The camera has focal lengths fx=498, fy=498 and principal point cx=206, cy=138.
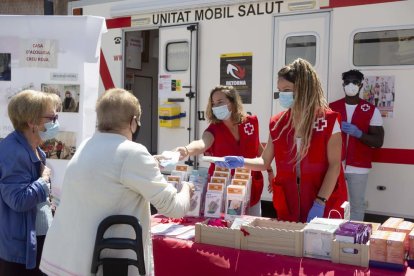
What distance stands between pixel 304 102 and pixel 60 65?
79.6 inches

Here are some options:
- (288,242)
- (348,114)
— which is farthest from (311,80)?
(348,114)

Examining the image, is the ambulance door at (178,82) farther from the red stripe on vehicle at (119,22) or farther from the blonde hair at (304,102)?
the blonde hair at (304,102)

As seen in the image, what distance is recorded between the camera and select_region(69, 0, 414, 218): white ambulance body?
4387mm

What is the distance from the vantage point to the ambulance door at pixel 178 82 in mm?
5613

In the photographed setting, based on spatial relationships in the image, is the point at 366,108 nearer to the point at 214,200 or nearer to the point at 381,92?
the point at 381,92

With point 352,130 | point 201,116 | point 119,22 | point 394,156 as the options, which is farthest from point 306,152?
point 119,22

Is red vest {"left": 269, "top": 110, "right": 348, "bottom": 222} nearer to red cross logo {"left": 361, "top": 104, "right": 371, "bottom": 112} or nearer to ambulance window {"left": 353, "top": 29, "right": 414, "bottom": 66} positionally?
red cross logo {"left": 361, "top": 104, "right": 371, "bottom": 112}

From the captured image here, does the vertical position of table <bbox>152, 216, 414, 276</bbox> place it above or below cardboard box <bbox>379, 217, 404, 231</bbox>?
below

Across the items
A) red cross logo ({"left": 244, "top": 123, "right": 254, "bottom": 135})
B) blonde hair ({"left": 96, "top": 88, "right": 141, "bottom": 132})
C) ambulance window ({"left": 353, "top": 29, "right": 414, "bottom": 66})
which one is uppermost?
ambulance window ({"left": 353, "top": 29, "right": 414, "bottom": 66})

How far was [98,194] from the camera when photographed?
1898mm

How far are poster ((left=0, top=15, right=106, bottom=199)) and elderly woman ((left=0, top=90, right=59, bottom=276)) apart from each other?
1.14 metres

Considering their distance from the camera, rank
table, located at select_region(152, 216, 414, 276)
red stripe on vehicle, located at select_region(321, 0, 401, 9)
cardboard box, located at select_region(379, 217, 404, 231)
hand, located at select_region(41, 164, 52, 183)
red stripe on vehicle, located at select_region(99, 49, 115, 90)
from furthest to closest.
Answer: red stripe on vehicle, located at select_region(99, 49, 115, 90)
red stripe on vehicle, located at select_region(321, 0, 401, 9)
hand, located at select_region(41, 164, 52, 183)
cardboard box, located at select_region(379, 217, 404, 231)
table, located at select_region(152, 216, 414, 276)

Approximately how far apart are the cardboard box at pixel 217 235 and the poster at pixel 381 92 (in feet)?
8.57

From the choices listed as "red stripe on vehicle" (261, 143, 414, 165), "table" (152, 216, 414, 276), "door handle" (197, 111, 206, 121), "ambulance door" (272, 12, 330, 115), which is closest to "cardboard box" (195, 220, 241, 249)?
"table" (152, 216, 414, 276)
